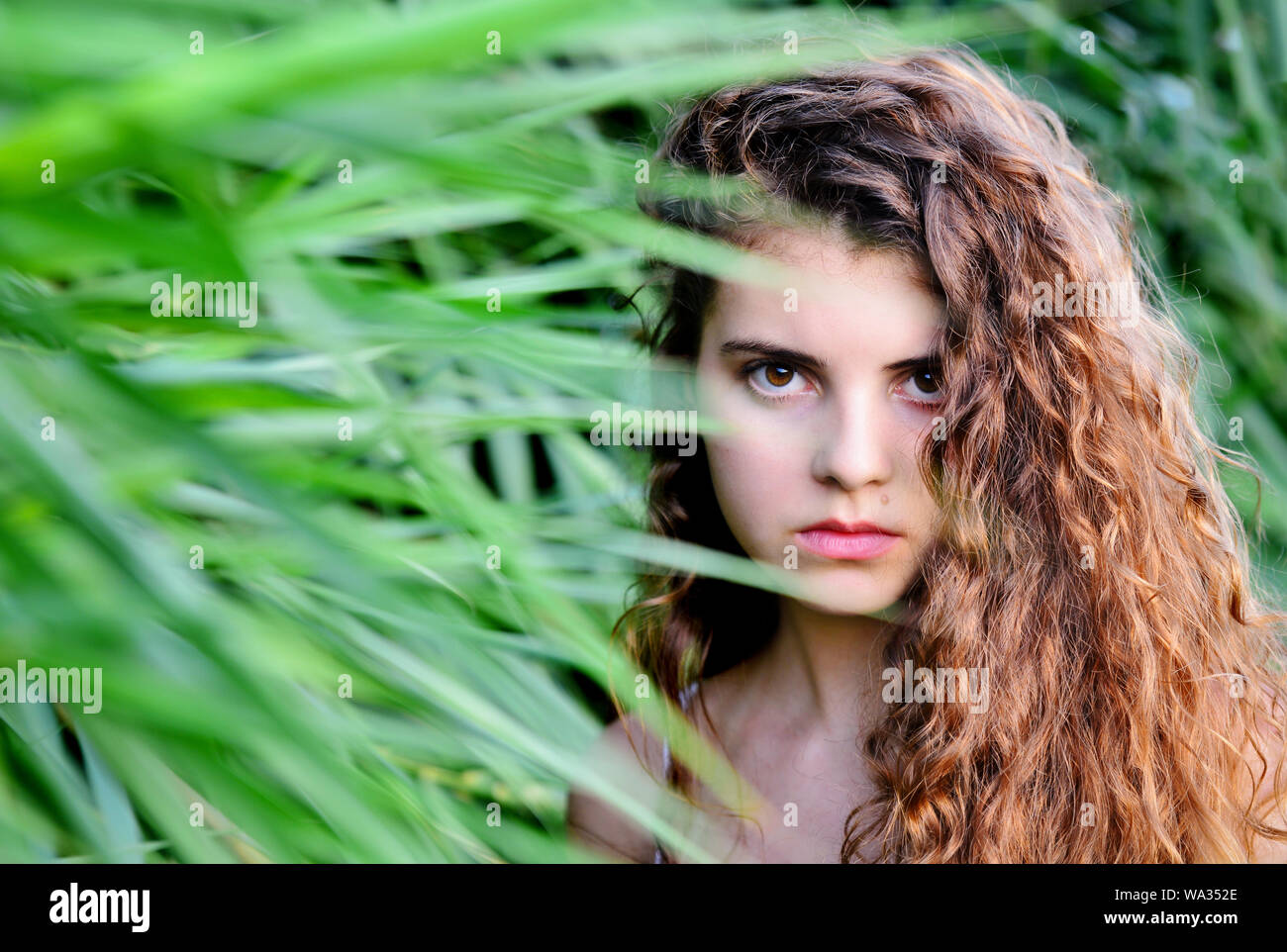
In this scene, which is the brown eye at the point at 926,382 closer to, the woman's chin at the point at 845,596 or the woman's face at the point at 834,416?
the woman's face at the point at 834,416

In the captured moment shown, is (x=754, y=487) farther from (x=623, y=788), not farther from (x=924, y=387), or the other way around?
(x=623, y=788)

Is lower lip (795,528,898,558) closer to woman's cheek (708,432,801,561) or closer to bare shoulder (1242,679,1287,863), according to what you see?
woman's cheek (708,432,801,561)

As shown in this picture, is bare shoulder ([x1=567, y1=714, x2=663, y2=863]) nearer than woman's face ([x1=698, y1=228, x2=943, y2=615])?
No

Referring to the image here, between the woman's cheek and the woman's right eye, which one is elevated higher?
the woman's right eye

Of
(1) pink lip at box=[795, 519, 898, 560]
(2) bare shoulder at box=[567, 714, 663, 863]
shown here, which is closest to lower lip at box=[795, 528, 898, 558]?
(1) pink lip at box=[795, 519, 898, 560]

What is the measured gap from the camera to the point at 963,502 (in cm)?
60

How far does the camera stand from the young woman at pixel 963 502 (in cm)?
57

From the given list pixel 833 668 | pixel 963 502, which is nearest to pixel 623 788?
pixel 833 668

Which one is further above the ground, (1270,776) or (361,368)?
(361,368)

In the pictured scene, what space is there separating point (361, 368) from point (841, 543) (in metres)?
0.25

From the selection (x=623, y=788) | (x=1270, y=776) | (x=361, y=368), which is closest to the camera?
(x=361, y=368)

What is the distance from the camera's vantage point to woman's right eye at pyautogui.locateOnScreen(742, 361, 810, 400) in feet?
1.87
